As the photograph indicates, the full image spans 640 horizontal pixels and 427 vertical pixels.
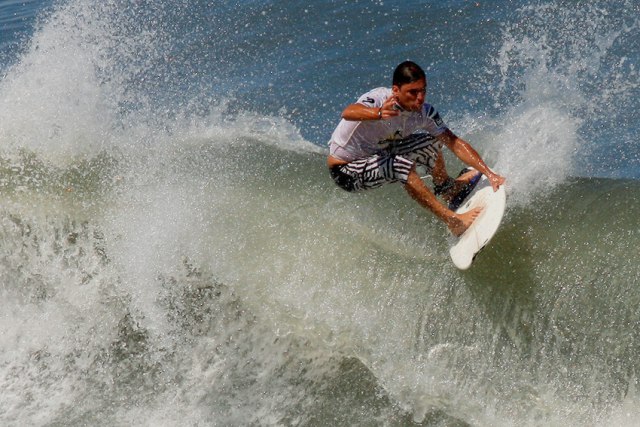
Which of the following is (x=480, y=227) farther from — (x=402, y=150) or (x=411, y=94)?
(x=411, y=94)

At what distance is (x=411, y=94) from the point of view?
6148mm

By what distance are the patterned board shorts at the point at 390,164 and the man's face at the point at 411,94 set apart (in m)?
0.54

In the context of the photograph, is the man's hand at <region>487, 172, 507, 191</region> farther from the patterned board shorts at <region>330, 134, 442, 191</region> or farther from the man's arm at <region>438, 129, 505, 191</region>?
the patterned board shorts at <region>330, 134, 442, 191</region>

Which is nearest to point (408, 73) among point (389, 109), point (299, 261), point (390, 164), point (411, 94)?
point (411, 94)

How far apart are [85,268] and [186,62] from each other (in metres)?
6.22

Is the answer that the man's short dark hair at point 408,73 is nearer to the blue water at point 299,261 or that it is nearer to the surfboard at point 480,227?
the surfboard at point 480,227

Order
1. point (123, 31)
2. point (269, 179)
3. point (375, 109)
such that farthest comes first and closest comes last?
point (123, 31) < point (269, 179) < point (375, 109)

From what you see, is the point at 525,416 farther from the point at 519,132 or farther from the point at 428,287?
the point at 519,132

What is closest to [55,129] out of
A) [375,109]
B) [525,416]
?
[375,109]

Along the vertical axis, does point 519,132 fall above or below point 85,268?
above

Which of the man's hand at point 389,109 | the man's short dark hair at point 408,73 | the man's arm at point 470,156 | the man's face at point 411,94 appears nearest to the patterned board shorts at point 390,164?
the man's arm at point 470,156

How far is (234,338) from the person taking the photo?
7773 mm

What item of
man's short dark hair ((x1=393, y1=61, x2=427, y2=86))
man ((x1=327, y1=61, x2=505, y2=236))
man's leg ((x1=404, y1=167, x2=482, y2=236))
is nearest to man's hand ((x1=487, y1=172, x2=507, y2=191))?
man ((x1=327, y1=61, x2=505, y2=236))

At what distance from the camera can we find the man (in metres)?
6.37
